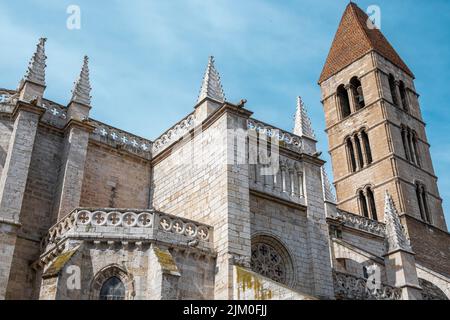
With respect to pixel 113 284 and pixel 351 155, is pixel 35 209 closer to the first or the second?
pixel 113 284

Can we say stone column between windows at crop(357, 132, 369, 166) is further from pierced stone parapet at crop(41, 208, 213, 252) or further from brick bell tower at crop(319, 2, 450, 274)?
pierced stone parapet at crop(41, 208, 213, 252)

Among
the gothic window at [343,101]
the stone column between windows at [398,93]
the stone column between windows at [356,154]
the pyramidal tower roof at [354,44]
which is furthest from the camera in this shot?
the pyramidal tower roof at [354,44]

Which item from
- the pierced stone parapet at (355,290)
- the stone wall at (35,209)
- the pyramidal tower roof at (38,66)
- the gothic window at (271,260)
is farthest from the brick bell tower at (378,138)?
the pyramidal tower roof at (38,66)

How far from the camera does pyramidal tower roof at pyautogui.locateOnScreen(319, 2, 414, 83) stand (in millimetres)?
38228

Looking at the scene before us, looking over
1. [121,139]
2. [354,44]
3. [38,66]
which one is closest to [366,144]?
[354,44]

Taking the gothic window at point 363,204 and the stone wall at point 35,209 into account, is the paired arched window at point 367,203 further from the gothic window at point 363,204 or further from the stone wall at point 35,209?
the stone wall at point 35,209

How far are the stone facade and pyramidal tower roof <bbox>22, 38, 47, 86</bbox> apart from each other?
1.6 inches

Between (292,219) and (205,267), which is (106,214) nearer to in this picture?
(205,267)

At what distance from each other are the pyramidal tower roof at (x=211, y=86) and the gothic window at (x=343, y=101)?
66.0 ft

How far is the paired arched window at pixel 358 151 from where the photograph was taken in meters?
34.7

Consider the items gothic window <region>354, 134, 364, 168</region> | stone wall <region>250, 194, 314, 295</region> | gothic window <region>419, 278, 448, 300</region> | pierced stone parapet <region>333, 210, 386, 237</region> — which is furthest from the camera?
gothic window <region>354, 134, 364, 168</region>

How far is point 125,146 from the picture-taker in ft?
66.8

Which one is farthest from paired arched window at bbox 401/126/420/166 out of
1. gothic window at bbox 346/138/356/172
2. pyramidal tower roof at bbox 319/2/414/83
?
pyramidal tower roof at bbox 319/2/414/83
